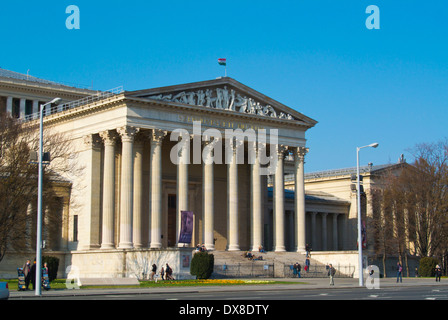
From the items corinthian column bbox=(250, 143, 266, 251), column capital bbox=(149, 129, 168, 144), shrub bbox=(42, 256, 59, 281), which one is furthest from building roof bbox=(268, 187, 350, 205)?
shrub bbox=(42, 256, 59, 281)

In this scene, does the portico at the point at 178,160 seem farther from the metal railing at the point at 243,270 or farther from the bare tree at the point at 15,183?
the bare tree at the point at 15,183

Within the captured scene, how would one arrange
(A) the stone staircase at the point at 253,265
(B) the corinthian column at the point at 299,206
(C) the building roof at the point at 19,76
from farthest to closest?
(C) the building roof at the point at 19,76 < (B) the corinthian column at the point at 299,206 < (A) the stone staircase at the point at 253,265

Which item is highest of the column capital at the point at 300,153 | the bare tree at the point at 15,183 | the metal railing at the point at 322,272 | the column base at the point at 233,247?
the column capital at the point at 300,153

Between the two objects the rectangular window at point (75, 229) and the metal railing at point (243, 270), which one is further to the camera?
the rectangular window at point (75, 229)

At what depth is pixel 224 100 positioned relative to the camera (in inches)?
2997

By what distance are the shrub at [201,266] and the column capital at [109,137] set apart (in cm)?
1663

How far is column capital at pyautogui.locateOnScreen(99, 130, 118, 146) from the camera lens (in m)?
69.9

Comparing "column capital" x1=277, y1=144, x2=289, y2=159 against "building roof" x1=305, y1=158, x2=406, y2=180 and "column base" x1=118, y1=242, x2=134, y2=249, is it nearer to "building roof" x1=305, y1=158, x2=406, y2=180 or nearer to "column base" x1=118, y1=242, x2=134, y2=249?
"column base" x1=118, y1=242, x2=134, y2=249

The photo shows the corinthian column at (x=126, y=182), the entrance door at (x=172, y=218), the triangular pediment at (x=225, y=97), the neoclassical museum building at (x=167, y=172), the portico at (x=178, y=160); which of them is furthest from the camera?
the entrance door at (x=172, y=218)

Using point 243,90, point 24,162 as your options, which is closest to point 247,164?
point 243,90

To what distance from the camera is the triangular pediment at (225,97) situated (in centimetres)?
7112

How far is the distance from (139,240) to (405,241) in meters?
36.2

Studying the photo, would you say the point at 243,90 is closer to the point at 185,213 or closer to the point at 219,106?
the point at 219,106

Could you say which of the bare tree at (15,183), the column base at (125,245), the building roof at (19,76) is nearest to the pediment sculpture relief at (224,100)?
the column base at (125,245)
